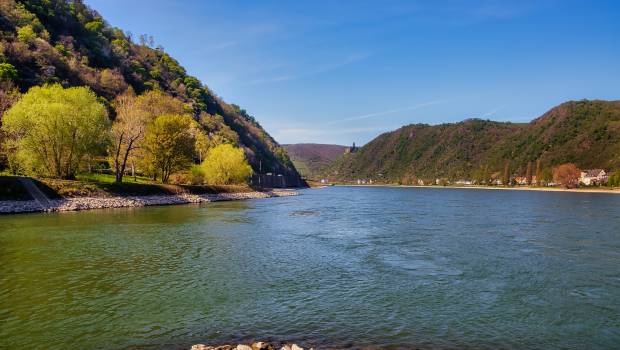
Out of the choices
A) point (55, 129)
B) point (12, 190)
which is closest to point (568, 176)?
point (55, 129)

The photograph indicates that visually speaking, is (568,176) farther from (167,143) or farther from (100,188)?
(100,188)

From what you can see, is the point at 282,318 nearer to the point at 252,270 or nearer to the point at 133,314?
the point at 133,314

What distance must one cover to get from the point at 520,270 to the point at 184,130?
75006mm

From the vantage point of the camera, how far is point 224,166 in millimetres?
104375

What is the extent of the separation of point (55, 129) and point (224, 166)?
48.8 metres

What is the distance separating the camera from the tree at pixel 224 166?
102688mm

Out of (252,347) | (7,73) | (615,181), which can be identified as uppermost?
(7,73)

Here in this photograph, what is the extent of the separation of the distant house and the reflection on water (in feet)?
579

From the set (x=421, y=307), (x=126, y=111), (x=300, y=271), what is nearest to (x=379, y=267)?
(x=300, y=271)

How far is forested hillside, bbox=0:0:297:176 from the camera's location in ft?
327

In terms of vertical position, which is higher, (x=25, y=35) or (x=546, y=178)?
(x=25, y=35)

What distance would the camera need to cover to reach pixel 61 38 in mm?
134250

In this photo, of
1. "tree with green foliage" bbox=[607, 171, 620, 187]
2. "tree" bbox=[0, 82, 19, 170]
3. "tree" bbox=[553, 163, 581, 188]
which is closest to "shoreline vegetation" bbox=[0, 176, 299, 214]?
"tree" bbox=[0, 82, 19, 170]

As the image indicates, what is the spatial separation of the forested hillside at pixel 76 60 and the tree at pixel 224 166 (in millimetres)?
32872
